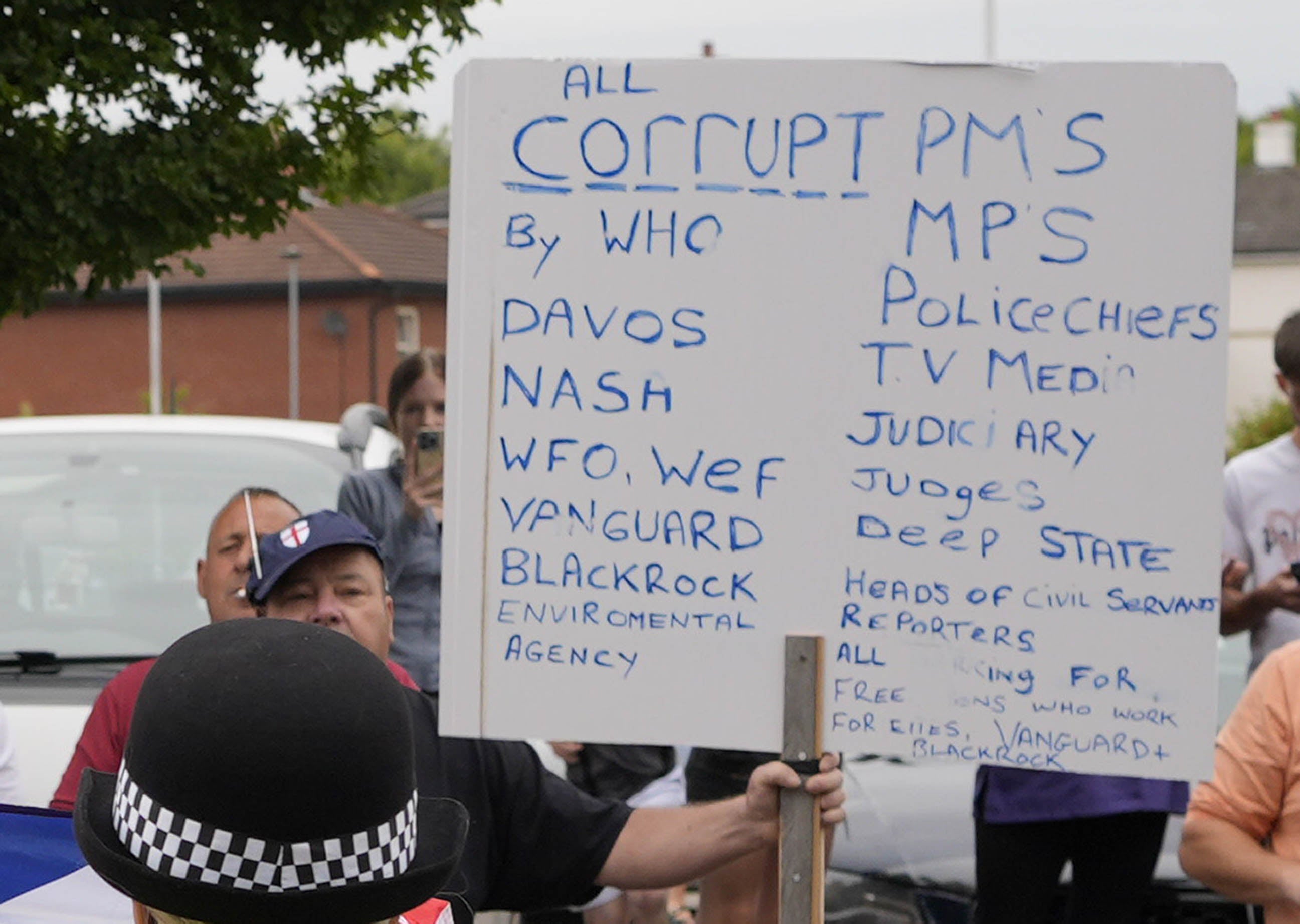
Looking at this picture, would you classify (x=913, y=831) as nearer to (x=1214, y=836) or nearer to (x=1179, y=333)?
(x=1214, y=836)

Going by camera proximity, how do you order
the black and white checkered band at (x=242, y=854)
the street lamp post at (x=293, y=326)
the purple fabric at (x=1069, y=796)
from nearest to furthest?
the black and white checkered band at (x=242, y=854)
the purple fabric at (x=1069, y=796)
the street lamp post at (x=293, y=326)

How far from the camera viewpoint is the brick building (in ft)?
147

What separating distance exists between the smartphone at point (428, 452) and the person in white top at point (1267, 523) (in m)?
2.04

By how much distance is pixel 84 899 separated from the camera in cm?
253

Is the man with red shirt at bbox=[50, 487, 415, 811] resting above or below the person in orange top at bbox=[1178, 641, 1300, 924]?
above

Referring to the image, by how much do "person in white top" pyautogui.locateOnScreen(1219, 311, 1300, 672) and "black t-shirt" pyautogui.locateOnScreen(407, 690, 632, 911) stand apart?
7.10 feet

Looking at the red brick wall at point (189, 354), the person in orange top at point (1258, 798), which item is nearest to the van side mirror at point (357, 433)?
the person in orange top at point (1258, 798)

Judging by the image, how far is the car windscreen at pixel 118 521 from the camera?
509cm

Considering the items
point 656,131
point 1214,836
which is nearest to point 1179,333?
point 656,131

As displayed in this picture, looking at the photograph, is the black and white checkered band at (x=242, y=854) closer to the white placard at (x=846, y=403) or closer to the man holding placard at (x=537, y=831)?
the white placard at (x=846, y=403)

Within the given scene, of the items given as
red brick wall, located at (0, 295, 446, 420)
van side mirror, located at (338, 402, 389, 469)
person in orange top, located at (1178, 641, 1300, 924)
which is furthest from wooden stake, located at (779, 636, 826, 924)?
red brick wall, located at (0, 295, 446, 420)

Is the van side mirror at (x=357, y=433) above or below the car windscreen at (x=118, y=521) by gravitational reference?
above

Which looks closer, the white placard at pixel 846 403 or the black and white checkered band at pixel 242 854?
the black and white checkered band at pixel 242 854

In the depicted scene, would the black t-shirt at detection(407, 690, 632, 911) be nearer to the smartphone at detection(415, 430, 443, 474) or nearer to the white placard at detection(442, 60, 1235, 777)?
the white placard at detection(442, 60, 1235, 777)
